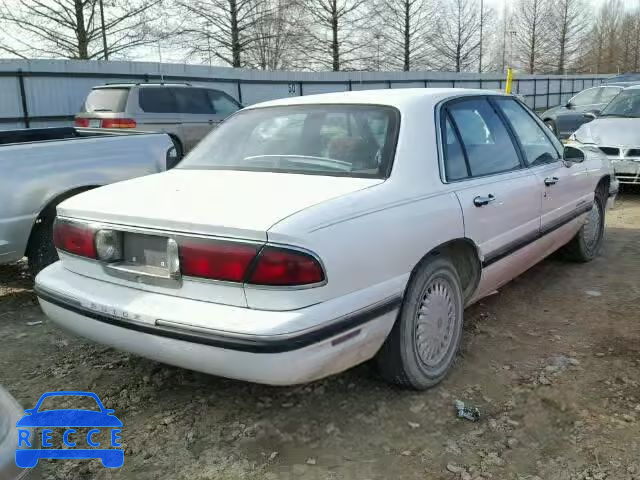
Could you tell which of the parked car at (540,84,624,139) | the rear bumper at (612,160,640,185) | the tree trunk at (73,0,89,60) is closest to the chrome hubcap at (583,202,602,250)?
the rear bumper at (612,160,640,185)

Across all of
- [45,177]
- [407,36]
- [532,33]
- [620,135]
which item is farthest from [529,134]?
[532,33]

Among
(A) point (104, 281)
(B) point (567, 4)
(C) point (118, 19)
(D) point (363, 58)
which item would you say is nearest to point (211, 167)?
(A) point (104, 281)

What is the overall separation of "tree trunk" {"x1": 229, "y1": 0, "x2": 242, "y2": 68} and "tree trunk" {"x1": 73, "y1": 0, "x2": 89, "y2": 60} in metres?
7.48

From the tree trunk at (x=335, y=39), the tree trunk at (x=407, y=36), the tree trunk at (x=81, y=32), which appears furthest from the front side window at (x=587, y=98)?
the tree trunk at (x=407, y=36)

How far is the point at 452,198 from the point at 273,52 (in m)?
28.1

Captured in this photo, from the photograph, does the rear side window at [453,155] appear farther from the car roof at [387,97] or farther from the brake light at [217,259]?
the brake light at [217,259]

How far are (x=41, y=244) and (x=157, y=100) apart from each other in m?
7.11

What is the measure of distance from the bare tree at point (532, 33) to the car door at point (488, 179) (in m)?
51.5

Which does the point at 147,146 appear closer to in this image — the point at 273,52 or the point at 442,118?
the point at 442,118

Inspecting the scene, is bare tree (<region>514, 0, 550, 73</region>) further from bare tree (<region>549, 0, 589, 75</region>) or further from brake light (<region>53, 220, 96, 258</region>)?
brake light (<region>53, 220, 96, 258</region>)

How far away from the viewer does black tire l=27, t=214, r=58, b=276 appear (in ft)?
14.5

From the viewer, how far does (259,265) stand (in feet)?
7.55

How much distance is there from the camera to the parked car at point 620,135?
778 cm

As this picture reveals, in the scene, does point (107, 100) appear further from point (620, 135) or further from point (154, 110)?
point (620, 135)
